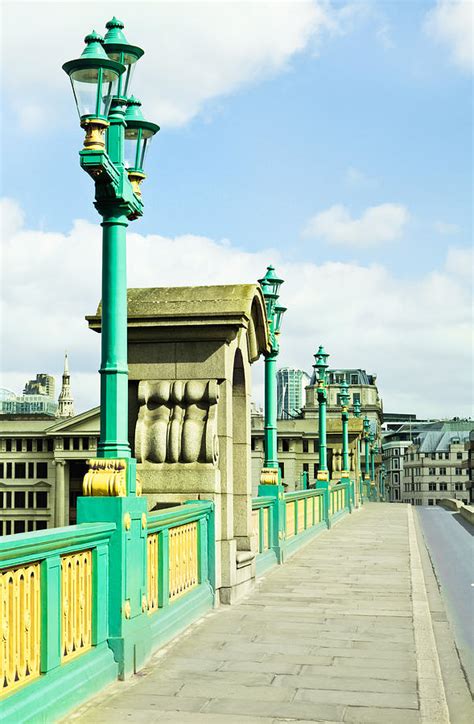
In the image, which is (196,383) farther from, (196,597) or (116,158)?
→ (116,158)

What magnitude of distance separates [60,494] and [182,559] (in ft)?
385

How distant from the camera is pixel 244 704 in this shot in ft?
21.6

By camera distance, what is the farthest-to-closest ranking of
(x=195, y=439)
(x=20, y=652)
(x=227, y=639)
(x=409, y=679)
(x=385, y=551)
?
1. (x=385, y=551)
2. (x=195, y=439)
3. (x=227, y=639)
4. (x=409, y=679)
5. (x=20, y=652)

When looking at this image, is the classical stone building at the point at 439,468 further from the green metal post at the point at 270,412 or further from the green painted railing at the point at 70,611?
the green painted railing at the point at 70,611

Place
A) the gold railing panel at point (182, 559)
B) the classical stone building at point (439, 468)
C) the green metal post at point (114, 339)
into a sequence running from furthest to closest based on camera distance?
the classical stone building at point (439, 468) < the gold railing panel at point (182, 559) < the green metal post at point (114, 339)

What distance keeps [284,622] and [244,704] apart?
3641 millimetres

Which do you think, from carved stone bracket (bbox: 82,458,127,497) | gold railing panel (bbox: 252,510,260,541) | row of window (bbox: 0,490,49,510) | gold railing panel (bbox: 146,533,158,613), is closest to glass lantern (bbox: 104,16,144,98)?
carved stone bracket (bbox: 82,458,127,497)

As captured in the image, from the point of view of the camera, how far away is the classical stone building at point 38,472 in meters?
121

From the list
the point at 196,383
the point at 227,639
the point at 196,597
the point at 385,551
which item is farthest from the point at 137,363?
the point at 385,551

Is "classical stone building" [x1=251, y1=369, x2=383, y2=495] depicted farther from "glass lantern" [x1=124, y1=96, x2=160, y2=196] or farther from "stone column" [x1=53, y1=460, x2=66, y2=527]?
"glass lantern" [x1=124, y1=96, x2=160, y2=196]

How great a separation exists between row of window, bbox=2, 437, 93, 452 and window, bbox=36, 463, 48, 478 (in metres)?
1.98

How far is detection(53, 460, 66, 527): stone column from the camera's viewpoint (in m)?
121

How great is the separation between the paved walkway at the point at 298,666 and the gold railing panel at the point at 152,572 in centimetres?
42

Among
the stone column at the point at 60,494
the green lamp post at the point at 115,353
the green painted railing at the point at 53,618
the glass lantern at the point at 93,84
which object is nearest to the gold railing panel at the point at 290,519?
the green lamp post at the point at 115,353
